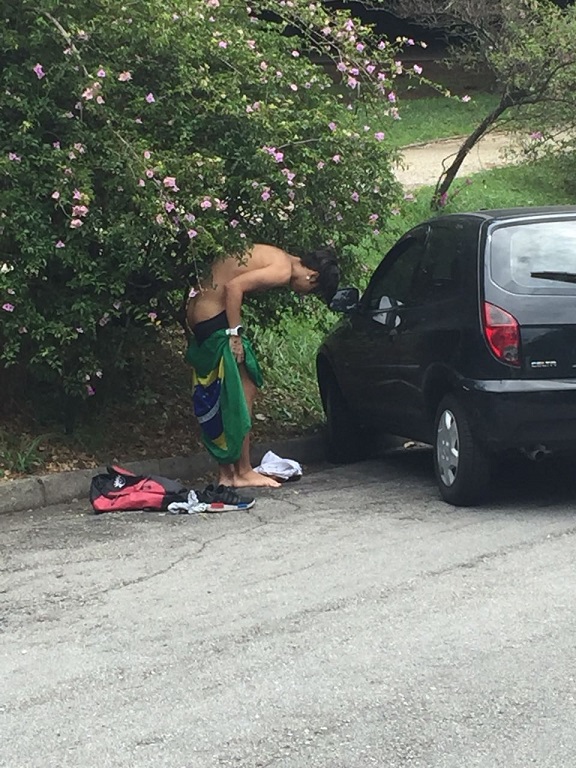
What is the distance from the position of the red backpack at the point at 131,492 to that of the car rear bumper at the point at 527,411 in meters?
1.84

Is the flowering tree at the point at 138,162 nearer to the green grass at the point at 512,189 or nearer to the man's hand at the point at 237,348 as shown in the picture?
the man's hand at the point at 237,348

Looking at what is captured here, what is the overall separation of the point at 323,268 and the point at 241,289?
2.13 feet

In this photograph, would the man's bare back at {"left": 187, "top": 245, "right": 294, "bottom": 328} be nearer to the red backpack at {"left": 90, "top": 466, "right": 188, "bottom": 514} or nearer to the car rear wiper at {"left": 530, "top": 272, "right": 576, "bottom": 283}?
the red backpack at {"left": 90, "top": 466, "right": 188, "bottom": 514}

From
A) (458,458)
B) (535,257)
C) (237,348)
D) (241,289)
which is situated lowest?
(458,458)

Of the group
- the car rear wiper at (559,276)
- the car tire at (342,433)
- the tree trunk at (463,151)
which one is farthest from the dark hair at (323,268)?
the tree trunk at (463,151)

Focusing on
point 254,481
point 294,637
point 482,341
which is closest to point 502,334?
point 482,341

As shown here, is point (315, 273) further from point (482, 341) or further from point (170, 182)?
point (482, 341)

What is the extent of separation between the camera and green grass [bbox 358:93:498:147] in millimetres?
24156

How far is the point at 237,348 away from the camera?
305 inches

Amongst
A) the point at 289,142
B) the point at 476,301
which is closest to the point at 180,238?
the point at 289,142

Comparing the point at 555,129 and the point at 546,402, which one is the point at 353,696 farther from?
the point at 555,129

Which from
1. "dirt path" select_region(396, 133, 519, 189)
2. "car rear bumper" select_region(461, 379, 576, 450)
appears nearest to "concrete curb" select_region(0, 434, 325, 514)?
"car rear bumper" select_region(461, 379, 576, 450)

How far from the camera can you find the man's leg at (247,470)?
25.9ft

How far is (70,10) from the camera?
24.5 ft
